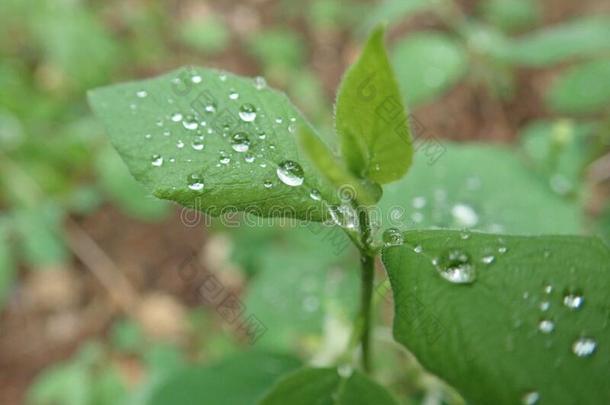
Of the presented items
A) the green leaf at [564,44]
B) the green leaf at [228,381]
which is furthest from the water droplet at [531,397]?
the green leaf at [564,44]

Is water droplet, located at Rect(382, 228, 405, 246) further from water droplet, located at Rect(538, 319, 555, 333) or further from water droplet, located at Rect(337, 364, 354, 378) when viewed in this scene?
water droplet, located at Rect(337, 364, 354, 378)

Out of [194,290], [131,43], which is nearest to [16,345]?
[194,290]

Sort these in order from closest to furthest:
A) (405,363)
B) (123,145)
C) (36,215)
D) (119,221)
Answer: (123,145)
(405,363)
(36,215)
(119,221)

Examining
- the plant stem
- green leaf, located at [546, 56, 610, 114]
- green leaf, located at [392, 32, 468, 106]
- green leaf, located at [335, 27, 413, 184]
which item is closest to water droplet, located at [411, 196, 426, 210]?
the plant stem

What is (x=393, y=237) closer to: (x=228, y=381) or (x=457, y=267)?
(x=457, y=267)

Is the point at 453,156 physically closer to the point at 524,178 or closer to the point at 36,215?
the point at 524,178

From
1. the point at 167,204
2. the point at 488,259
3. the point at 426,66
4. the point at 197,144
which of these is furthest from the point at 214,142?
the point at 167,204

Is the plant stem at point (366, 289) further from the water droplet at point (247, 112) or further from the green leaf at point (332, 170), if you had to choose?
the water droplet at point (247, 112)
